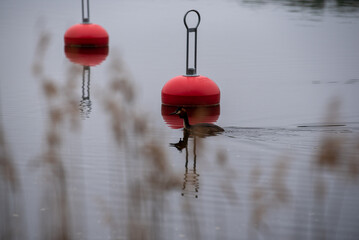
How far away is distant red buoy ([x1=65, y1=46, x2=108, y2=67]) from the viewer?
560 inches

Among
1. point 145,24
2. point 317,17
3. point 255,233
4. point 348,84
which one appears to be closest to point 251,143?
point 255,233

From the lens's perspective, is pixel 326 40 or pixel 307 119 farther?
pixel 326 40

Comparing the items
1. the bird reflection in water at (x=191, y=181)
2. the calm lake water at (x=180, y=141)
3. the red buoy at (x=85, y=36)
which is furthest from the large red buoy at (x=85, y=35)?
the bird reflection in water at (x=191, y=181)

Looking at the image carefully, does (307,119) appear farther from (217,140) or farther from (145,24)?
(145,24)

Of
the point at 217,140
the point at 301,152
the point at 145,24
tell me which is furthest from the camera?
the point at 145,24

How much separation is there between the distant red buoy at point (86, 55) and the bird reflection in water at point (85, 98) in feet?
2.89

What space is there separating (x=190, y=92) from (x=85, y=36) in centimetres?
658

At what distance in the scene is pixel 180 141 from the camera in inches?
330

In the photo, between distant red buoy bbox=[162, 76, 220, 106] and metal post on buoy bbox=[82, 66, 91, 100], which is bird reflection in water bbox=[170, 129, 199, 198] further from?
metal post on buoy bbox=[82, 66, 91, 100]

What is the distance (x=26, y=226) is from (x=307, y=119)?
535 cm

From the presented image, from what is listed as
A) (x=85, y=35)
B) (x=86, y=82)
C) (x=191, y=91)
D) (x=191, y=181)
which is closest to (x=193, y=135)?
(x=191, y=91)

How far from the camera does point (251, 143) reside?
809 centimetres

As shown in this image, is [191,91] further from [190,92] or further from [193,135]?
[193,135]

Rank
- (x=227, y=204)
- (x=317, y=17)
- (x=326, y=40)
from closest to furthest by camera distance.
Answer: (x=227, y=204) < (x=326, y=40) < (x=317, y=17)
